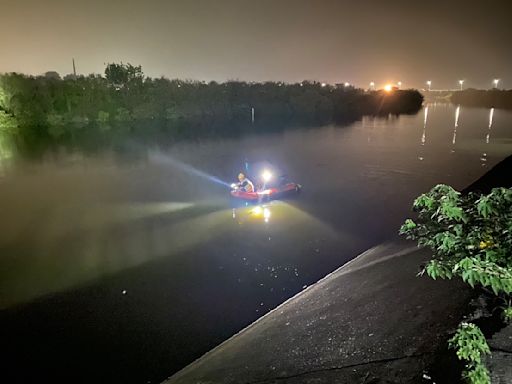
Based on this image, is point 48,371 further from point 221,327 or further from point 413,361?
point 413,361

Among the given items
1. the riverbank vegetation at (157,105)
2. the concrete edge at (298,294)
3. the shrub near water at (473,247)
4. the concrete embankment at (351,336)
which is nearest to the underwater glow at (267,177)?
the concrete edge at (298,294)

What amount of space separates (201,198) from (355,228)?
931 cm

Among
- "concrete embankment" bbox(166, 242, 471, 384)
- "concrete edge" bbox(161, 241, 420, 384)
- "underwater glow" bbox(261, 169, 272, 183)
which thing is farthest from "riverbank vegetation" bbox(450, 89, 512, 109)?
"concrete embankment" bbox(166, 242, 471, 384)

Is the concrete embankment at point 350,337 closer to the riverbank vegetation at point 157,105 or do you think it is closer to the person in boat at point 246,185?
the person in boat at point 246,185

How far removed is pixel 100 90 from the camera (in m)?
82.2

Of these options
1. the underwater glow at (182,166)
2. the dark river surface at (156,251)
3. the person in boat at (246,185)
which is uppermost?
the person in boat at (246,185)

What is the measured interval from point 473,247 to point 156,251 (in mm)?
11515

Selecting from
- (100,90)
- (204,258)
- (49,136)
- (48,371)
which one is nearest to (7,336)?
(48,371)

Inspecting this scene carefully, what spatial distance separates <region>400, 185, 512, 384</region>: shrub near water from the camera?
386cm

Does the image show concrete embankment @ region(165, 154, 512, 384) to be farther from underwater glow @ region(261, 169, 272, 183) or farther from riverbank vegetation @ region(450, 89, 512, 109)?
riverbank vegetation @ region(450, 89, 512, 109)

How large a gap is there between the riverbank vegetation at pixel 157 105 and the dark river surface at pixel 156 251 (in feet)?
110

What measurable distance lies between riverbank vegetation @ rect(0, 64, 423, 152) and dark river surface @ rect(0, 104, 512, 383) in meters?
33.5

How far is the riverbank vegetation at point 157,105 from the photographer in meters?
68.4

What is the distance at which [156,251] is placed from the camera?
555 inches
